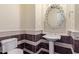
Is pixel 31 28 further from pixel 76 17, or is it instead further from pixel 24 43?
pixel 76 17

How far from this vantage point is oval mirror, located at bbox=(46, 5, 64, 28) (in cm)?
198

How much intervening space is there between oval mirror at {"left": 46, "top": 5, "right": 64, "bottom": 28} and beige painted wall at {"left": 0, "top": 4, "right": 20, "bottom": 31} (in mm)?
586

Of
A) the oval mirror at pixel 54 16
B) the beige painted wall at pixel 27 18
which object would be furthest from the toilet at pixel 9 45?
the oval mirror at pixel 54 16

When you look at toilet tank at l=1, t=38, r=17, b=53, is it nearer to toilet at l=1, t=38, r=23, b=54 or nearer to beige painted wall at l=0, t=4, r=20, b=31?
toilet at l=1, t=38, r=23, b=54

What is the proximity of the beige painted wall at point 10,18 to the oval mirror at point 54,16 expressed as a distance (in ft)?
1.92

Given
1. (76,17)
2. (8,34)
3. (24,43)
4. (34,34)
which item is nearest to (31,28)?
(34,34)

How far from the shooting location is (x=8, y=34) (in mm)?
1764

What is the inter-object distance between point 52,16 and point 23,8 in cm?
59

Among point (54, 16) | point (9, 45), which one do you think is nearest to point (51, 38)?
point (54, 16)

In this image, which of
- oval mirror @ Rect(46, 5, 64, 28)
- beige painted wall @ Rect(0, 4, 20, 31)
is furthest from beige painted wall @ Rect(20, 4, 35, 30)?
oval mirror @ Rect(46, 5, 64, 28)

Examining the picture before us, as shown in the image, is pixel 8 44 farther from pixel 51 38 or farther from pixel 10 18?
pixel 51 38

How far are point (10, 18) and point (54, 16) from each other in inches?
32.4

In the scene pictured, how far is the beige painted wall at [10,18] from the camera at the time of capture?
1.66 m

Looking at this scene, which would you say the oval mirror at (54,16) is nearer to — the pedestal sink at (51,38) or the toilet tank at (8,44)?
the pedestal sink at (51,38)
